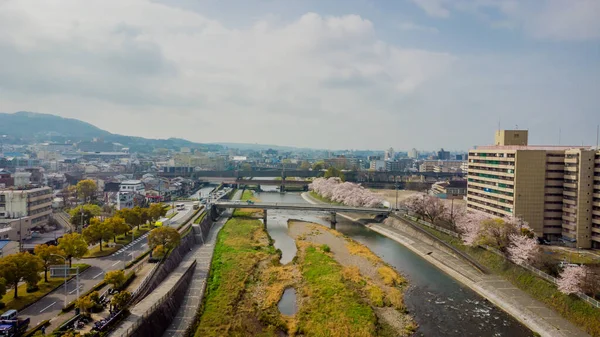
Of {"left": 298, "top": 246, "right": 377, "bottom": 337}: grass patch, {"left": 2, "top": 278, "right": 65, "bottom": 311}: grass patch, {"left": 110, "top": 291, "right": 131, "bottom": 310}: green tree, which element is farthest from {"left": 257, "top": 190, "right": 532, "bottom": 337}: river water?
{"left": 2, "top": 278, "right": 65, "bottom": 311}: grass patch

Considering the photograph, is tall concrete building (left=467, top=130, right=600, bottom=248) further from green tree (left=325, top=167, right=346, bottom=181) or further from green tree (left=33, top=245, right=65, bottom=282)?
green tree (left=325, top=167, right=346, bottom=181)

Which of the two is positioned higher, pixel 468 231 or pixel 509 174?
pixel 509 174

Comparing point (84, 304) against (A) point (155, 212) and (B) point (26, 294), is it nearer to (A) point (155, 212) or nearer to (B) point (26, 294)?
(B) point (26, 294)

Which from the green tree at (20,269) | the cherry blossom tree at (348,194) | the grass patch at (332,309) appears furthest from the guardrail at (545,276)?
the green tree at (20,269)

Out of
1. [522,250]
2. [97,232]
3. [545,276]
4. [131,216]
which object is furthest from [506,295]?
[131,216]

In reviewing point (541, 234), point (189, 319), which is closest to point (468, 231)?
point (541, 234)

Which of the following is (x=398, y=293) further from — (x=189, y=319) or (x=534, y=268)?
(x=189, y=319)

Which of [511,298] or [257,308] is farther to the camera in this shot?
[511,298]

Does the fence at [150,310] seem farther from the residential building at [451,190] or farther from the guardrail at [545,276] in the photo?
the residential building at [451,190]
